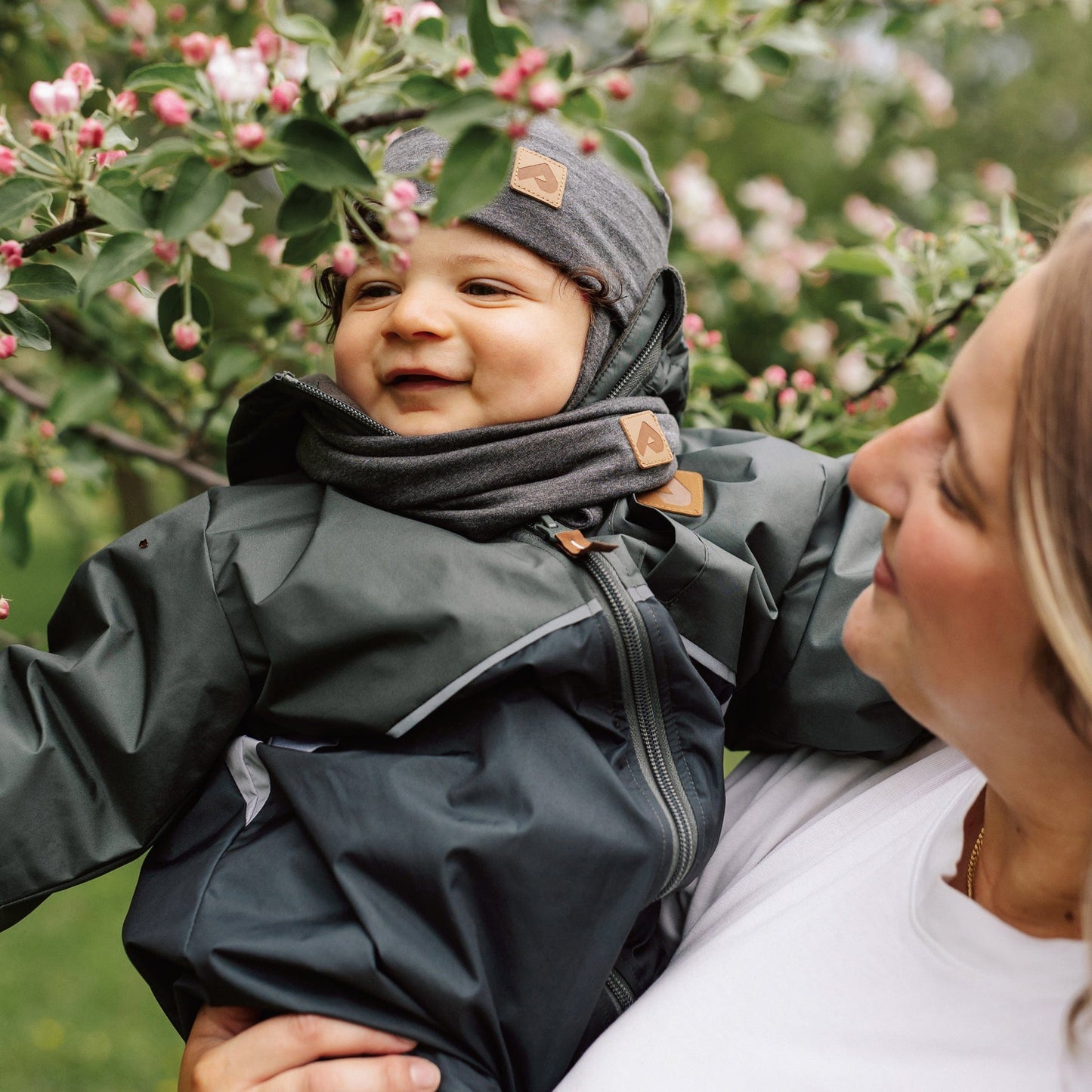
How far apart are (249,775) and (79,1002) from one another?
3028mm

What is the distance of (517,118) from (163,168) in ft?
1.32

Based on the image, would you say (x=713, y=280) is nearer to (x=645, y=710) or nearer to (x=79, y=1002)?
(x=645, y=710)

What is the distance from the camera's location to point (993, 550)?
41.1 inches

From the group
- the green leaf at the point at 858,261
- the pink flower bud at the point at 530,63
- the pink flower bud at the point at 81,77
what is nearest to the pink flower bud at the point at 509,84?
the pink flower bud at the point at 530,63

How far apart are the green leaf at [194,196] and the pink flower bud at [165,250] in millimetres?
78

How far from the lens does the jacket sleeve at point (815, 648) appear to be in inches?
61.6

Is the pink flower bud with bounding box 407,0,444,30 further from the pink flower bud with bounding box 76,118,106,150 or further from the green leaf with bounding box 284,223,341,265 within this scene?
the pink flower bud with bounding box 76,118,106,150

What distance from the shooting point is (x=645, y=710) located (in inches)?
58.9

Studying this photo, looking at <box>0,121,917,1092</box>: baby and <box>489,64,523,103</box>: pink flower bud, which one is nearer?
<box>489,64,523,103</box>: pink flower bud

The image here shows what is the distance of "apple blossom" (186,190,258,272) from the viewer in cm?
128

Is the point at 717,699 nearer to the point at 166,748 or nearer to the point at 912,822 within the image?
the point at 912,822

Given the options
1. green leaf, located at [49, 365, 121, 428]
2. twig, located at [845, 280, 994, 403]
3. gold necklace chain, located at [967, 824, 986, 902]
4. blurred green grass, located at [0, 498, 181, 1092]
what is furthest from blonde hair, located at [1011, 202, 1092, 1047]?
Answer: blurred green grass, located at [0, 498, 181, 1092]

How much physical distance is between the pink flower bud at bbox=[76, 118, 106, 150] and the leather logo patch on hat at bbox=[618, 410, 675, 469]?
787 mm

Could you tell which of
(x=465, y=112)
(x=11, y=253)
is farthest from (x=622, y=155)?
(x=11, y=253)
